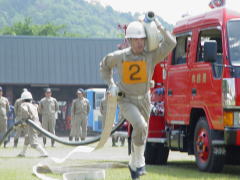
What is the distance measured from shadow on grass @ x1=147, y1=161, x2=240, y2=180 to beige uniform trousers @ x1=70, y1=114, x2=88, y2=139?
13.1m

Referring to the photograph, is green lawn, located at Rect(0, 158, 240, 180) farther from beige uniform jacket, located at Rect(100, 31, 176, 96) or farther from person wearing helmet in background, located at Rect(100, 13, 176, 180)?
beige uniform jacket, located at Rect(100, 31, 176, 96)

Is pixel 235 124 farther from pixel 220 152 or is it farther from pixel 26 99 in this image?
pixel 26 99

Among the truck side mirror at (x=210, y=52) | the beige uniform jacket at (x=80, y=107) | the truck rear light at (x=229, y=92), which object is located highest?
the truck side mirror at (x=210, y=52)

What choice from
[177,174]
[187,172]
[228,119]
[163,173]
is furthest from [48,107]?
[228,119]

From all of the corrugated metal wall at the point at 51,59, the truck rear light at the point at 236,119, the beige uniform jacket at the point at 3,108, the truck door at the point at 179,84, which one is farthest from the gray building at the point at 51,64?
the truck rear light at the point at 236,119

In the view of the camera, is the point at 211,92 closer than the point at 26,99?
Yes

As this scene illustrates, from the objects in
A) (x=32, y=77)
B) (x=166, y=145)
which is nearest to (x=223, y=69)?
(x=166, y=145)

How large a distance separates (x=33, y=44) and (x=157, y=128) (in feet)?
117

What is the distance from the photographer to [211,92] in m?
13.7

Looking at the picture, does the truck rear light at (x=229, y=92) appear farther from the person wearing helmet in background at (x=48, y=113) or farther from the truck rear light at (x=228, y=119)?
the person wearing helmet in background at (x=48, y=113)

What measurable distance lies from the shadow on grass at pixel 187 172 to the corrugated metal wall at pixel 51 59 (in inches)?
1333

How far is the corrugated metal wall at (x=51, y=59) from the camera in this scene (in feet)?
165

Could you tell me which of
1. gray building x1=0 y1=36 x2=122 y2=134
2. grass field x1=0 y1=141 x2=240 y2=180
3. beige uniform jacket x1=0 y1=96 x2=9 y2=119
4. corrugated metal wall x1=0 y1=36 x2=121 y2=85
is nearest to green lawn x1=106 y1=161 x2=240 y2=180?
grass field x1=0 y1=141 x2=240 y2=180

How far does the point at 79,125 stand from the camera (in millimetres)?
30000
